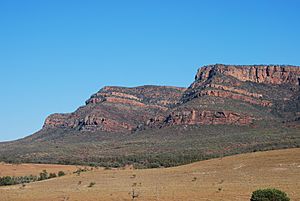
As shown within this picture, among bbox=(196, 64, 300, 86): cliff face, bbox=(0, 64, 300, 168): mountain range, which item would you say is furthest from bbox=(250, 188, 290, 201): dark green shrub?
bbox=(196, 64, 300, 86): cliff face

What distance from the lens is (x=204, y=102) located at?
14200 cm

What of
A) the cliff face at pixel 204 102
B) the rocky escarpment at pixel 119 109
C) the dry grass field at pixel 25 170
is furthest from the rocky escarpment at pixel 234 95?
the dry grass field at pixel 25 170

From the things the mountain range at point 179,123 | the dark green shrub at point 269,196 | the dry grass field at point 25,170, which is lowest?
the dark green shrub at point 269,196

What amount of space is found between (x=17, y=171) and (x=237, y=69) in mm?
96663

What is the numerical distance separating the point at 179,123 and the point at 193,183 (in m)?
88.4

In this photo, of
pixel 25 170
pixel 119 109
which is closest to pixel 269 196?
pixel 25 170

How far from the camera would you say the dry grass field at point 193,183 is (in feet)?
121

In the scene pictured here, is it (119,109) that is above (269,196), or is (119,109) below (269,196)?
above

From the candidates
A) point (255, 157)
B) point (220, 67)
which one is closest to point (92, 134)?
point (220, 67)

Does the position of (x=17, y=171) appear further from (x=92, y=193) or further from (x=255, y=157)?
(x=92, y=193)

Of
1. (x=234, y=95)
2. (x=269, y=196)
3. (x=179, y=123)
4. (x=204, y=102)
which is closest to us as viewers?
(x=269, y=196)

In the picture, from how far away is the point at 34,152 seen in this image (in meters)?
119

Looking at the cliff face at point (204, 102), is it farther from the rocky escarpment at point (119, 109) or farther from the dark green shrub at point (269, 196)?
the dark green shrub at point (269, 196)

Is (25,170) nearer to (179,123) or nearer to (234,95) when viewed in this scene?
(179,123)
